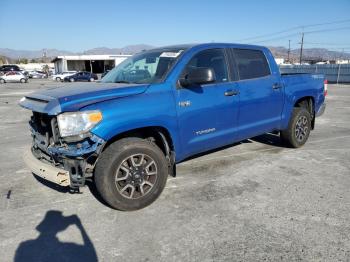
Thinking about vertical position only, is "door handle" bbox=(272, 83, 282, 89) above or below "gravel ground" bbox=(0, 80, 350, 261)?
above

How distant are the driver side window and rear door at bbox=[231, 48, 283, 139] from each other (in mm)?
250

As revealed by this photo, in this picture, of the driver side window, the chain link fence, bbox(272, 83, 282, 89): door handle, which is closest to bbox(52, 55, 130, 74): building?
the chain link fence

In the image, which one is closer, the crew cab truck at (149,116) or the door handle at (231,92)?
the crew cab truck at (149,116)

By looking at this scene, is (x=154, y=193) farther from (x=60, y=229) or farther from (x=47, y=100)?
(x=47, y=100)

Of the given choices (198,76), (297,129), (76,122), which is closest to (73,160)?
(76,122)

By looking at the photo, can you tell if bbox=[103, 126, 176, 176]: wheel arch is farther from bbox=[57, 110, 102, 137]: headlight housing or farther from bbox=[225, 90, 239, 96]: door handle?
bbox=[225, 90, 239, 96]: door handle

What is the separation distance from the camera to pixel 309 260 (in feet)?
9.28

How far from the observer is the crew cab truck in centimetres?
348

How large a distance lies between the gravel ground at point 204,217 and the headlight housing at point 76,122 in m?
1.02

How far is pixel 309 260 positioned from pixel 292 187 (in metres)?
1.70

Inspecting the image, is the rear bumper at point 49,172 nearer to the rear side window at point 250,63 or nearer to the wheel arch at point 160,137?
the wheel arch at point 160,137

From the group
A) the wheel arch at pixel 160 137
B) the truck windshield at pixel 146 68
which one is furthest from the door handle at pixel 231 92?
the wheel arch at pixel 160 137

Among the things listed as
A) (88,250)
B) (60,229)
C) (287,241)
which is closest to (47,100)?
(60,229)

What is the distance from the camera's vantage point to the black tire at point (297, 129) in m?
6.07
